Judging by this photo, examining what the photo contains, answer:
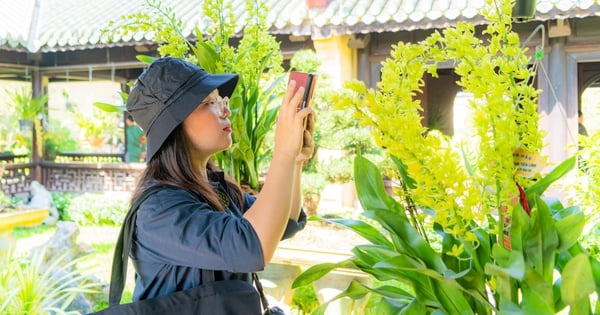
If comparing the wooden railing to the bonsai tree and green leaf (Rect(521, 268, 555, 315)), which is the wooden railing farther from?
green leaf (Rect(521, 268, 555, 315))

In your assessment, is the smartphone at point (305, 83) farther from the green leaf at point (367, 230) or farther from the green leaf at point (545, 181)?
the green leaf at point (545, 181)

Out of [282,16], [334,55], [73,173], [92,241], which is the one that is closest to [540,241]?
[334,55]

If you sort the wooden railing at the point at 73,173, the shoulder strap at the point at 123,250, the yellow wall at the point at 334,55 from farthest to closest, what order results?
the wooden railing at the point at 73,173 → the yellow wall at the point at 334,55 → the shoulder strap at the point at 123,250

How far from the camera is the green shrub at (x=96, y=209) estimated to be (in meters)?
6.91

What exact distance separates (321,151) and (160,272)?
4470 millimetres

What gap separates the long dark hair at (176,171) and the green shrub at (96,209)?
5.96m

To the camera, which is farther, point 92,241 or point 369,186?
point 92,241

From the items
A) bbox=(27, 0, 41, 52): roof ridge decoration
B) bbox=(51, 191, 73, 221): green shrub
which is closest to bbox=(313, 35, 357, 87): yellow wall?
bbox=(27, 0, 41, 52): roof ridge decoration

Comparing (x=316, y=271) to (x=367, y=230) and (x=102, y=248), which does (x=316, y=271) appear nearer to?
(x=367, y=230)

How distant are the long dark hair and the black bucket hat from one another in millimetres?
19

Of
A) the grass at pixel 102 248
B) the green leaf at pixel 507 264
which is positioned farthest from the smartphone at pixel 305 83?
the grass at pixel 102 248

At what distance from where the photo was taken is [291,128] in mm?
947

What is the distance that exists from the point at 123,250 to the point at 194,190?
0.15 meters

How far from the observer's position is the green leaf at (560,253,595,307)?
2.65 ft
